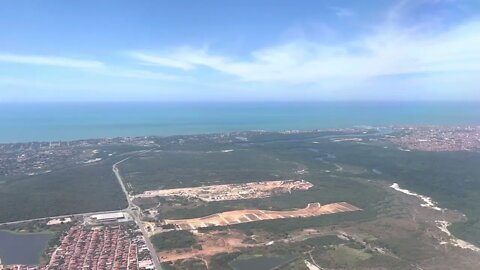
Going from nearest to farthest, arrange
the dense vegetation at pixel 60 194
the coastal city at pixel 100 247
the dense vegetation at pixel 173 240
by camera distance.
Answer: the coastal city at pixel 100 247, the dense vegetation at pixel 173 240, the dense vegetation at pixel 60 194

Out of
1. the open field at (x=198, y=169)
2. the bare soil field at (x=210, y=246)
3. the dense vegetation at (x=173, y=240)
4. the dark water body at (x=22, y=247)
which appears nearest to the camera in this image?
the dark water body at (x=22, y=247)

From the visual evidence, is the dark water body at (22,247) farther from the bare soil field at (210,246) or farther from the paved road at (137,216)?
the bare soil field at (210,246)

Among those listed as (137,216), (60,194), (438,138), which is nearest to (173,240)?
(137,216)

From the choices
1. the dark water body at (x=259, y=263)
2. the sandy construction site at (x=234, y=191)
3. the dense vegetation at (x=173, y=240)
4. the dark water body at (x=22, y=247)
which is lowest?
the dark water body at (x=259, y=263)

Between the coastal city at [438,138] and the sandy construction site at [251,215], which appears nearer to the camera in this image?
the sandy construction site at [251,215]

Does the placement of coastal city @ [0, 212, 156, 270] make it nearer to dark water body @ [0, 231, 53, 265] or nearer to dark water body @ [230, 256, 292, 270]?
dark water body @ [0, 231, 53, 265]

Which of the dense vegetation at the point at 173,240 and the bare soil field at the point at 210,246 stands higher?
the dense vegetation at the point at 173,240

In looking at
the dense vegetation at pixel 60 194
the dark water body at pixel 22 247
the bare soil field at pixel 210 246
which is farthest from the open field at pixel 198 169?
the bare soil field at pixel 210 246

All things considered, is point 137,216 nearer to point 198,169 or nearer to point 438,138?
point 198,169
